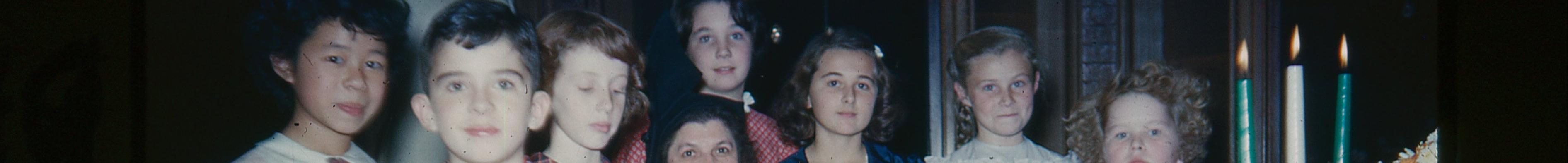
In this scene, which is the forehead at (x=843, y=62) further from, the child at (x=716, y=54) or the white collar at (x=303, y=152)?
the white collar at (x=303, y=152)

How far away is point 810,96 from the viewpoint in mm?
1614

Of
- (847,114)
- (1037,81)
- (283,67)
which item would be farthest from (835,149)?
(283,67)

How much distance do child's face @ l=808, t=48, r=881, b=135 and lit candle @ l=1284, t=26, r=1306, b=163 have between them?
543 mm

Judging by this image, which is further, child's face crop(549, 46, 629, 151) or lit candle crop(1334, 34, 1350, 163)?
lit candle crop(1334, 34, 1350, 163)

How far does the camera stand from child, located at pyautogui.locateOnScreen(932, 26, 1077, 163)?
162cm

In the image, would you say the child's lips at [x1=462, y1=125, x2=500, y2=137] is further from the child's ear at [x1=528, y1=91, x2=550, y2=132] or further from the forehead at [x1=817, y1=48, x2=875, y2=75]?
the forehead at [x1=817, y1=48, x2=875, y2=75]

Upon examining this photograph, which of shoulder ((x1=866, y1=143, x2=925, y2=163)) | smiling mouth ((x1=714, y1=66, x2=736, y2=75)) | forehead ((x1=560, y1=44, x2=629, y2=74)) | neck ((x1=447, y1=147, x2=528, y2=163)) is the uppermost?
forehead ((x1=560, y1=44, x2=629, y2=74))

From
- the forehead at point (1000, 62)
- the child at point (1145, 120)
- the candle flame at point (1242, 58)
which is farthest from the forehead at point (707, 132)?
the candle flame at point (1242, 58)

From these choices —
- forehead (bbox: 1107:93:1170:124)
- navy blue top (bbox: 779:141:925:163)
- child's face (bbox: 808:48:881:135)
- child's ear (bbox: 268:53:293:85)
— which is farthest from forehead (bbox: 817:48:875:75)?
child's ear (bbox: 268:53:293:85)

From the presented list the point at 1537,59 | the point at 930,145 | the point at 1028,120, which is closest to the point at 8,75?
the point at 930,145

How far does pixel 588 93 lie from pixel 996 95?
52 cm

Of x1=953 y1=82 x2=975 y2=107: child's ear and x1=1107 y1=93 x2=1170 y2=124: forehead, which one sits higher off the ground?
x1=953 y1=82 x2=975 y2=107: child's ear

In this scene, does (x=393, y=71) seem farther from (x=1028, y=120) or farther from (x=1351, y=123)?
(x=1351, y=123)

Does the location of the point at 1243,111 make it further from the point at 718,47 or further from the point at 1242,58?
the point at 718,47
